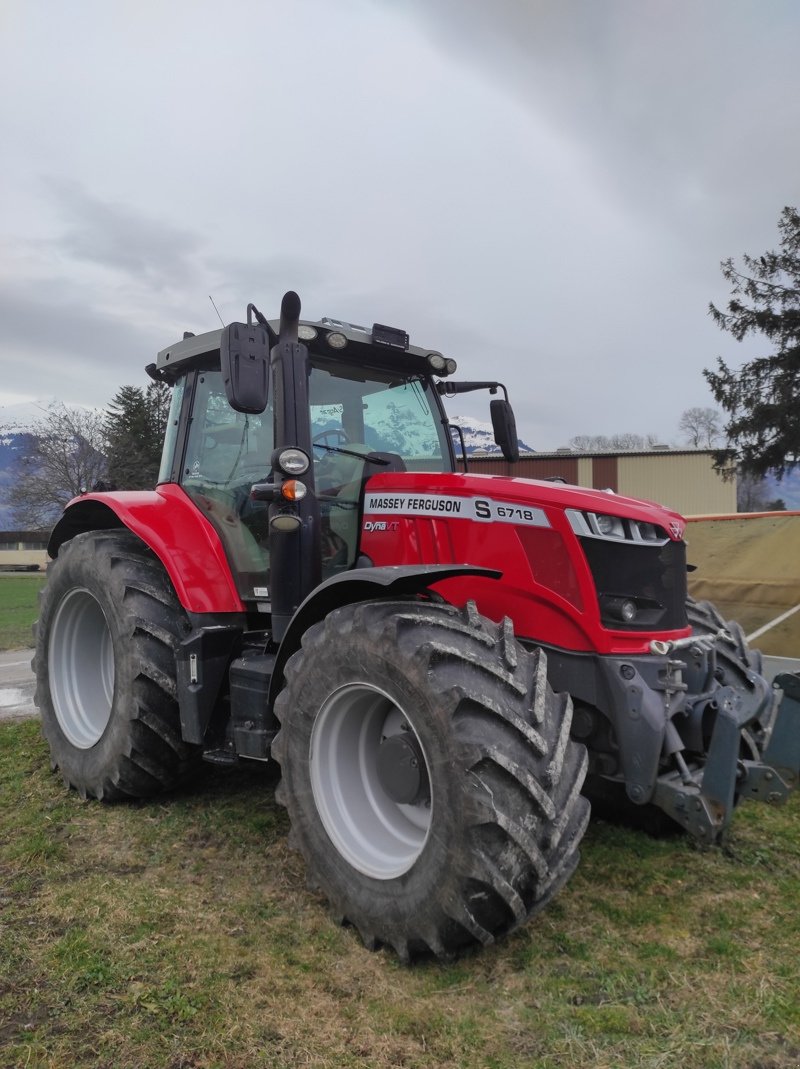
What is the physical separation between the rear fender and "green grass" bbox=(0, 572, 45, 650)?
2.31 m

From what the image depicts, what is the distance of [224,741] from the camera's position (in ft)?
13.4

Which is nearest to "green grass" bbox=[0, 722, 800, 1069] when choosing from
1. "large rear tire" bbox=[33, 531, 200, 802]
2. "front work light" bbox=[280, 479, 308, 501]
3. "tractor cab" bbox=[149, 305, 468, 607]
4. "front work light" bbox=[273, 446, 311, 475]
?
"large rear tire" bbox=[33, 531, 200, 802]

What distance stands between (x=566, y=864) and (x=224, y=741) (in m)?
1.98

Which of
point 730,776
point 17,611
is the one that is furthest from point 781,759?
point 17,611

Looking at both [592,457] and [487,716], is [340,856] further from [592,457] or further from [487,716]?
[592,457]

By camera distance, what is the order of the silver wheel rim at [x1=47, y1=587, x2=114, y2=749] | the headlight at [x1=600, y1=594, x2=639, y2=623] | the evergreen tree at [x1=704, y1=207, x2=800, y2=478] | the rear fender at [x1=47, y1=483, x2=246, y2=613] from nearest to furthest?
the headlight at [x1=600, y1=594, x2=639, y2=623] → the rear fender at [x1=47, y1=483, x2=246, y2=613] → the silver wheel rim at [x1=47, y1=587, x2=114, y2=749] → the evergreen tree at [x1=704, y1=207, x2=800, y2=478]

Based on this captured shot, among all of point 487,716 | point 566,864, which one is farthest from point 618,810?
point 487,716

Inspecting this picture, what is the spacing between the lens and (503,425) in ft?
16.4

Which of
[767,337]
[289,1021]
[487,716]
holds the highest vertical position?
[767,337]

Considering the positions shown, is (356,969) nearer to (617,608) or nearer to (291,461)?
(617,608)

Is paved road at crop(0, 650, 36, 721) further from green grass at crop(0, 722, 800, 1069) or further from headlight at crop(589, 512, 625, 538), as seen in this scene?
headlight at crop(589, 512, 625, 538)

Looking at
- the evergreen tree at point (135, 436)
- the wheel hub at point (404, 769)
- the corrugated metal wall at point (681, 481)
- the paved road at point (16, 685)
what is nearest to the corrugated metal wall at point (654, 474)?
the corrugated metal wall at point (681, 481)

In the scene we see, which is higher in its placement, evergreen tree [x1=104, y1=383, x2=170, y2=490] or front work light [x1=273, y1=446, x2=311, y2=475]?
evergreen tree [x1=104, y1=383, x2=170, y2=490]

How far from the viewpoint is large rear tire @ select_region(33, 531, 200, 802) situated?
416cm
